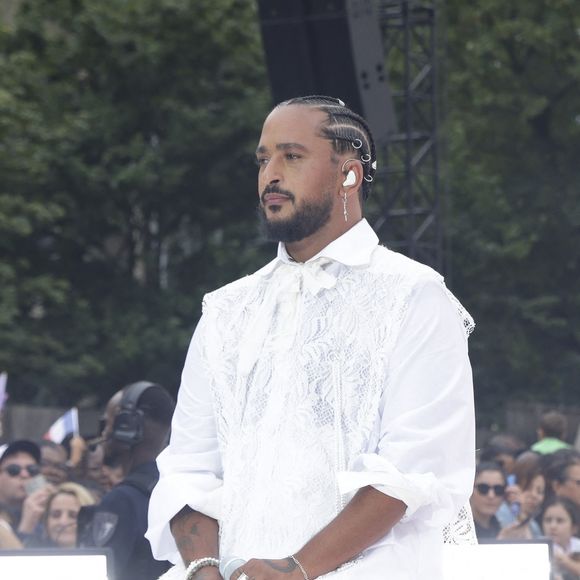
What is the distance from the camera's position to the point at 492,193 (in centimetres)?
2434

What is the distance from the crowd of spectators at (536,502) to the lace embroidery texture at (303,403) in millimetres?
3837

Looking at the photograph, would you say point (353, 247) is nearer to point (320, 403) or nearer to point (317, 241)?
point (317, 241)

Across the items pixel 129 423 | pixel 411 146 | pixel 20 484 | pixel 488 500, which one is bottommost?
pixel 488 500

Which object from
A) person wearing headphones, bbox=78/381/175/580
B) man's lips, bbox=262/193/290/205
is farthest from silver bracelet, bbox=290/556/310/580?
person wearing headphones, bbox=78/381/175/580

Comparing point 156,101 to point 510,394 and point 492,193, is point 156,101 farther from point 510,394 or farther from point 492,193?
point 510,394

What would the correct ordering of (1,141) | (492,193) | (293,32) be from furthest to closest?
(492,193) → (1,141) → (293,32)

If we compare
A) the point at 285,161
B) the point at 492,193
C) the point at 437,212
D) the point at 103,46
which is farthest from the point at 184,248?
the point at 285,161

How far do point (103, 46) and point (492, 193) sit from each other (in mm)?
7046

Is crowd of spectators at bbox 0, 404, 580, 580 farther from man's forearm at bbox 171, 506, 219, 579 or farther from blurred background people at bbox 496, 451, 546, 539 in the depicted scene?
man's forearm at bbox 171, 506, 219, 579

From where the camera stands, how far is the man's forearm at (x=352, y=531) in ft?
9.14

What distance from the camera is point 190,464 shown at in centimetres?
314

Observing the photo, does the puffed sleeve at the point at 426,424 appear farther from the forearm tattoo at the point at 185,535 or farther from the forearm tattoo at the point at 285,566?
the forearm tattoo at the point at 185,535

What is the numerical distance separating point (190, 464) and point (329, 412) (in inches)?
14.7

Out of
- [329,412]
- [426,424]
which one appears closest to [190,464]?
[329,412]
